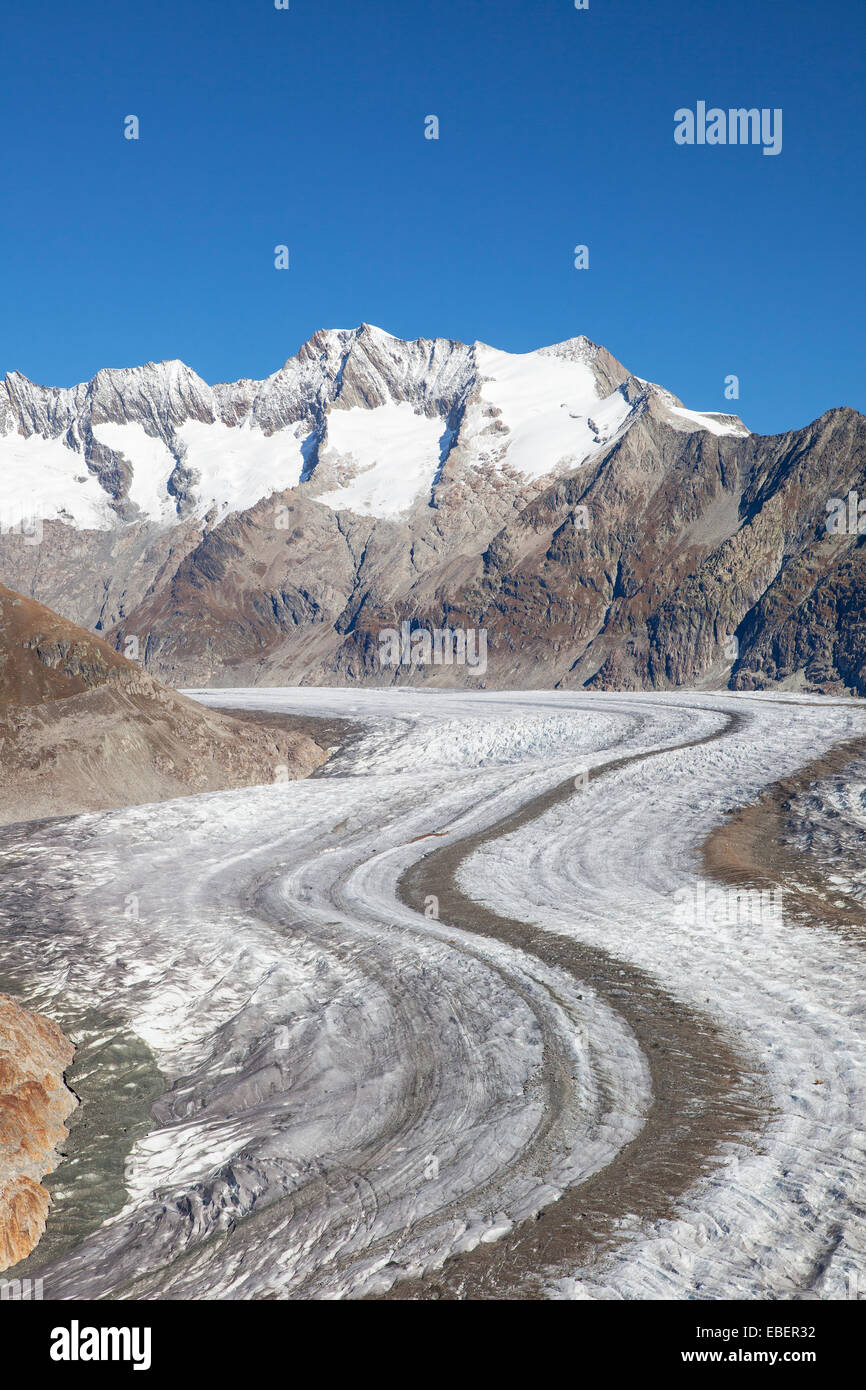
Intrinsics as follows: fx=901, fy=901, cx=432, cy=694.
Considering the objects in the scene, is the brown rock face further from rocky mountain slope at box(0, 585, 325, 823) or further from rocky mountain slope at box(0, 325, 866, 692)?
rocky mountain slope at box(0, 325, 866, 692)

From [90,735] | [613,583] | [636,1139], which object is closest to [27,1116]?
[636,1139]

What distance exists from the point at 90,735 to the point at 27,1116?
2775 cm

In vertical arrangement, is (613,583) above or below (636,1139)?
above

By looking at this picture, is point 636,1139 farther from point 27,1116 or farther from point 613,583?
point 613,583

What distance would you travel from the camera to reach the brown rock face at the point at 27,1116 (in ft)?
28.7

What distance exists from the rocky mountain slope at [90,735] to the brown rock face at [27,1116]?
22042 mm

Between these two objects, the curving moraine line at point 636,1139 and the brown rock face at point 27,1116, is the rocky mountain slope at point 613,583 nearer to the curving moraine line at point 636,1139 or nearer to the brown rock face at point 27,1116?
the curving moraine line at point 636,1139

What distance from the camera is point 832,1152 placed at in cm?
871

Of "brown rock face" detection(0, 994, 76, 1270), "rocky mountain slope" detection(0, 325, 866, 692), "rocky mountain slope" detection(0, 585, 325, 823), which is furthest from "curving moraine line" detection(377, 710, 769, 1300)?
"rocky mountain slope" detection(0, 325, 866, 692)

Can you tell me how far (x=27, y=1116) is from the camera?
412 inches

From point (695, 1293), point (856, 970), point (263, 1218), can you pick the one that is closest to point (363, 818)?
point (856, 970)

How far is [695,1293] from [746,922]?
35.4ft

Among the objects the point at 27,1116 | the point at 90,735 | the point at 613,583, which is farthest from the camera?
the point at 613,583

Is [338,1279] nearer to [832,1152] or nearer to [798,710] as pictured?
[832,1152]
